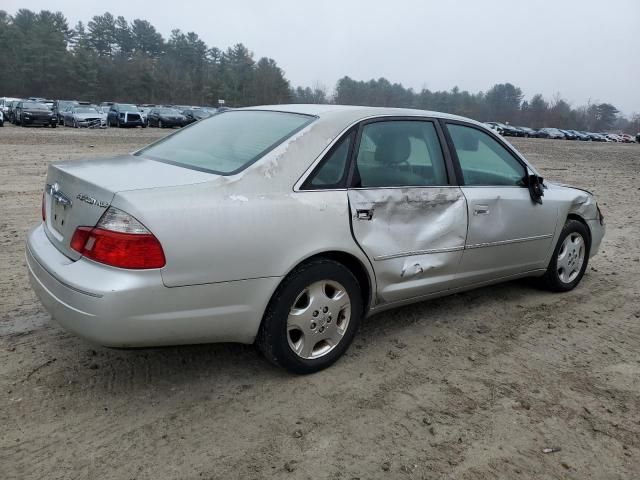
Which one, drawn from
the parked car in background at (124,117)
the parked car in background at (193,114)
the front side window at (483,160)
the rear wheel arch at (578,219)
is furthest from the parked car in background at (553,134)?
the front side window at (483,160)

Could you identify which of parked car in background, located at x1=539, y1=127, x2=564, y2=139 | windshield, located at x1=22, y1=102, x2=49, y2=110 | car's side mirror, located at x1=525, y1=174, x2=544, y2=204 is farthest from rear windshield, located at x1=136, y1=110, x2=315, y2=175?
parked car in background, located at x1=539, y1=127, x2=564, y2=139

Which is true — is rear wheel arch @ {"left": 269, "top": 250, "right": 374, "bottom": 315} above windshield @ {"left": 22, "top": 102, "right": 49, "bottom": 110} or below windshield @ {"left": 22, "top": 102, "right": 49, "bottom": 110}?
above

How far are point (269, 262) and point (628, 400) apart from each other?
216cm

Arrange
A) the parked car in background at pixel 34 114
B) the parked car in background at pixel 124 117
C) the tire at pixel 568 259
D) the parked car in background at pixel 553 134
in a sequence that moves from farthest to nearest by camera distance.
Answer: the parked car in background at pixel 553 134
the parked car in background at pixel 124 117
the parked car in background at pixel 34 114
the tire at pixel 568 259

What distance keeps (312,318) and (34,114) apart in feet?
94.9

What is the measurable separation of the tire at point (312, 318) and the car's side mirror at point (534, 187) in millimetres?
1889

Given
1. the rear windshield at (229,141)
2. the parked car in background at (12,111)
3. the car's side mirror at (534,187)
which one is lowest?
the parked car in background at (12,111)

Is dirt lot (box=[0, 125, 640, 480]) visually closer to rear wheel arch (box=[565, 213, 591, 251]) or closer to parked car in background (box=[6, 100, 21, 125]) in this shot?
rear wheel arch (box=[565, 213, 591, 251])

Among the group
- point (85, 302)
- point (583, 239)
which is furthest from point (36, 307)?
point (583, 239)

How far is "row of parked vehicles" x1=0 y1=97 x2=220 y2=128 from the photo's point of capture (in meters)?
27.8

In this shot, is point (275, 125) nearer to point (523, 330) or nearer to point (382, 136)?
point (382, 136)

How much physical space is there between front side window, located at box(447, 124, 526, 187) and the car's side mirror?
2.3 inches

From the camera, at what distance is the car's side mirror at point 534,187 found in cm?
438

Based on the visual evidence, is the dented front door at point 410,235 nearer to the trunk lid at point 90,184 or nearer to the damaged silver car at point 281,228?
the damaged silver car at point 281,228
